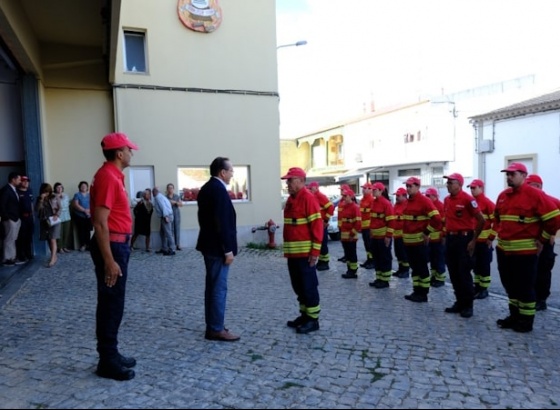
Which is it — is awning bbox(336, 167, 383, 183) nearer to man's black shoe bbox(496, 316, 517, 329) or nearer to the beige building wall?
the beige building wall

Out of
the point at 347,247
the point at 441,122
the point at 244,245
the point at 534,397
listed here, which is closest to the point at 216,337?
the point at 534,397

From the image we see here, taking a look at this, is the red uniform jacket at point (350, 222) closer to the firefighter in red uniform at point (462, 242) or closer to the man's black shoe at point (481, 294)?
the man's black shoe at point (481, 294)

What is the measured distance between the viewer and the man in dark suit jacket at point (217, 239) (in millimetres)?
4527

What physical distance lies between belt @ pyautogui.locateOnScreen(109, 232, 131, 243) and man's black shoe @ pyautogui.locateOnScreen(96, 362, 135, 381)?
3.48ft

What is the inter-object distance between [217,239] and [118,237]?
119 cm

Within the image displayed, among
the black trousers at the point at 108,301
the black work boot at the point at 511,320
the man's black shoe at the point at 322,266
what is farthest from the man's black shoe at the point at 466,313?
the black trousers at the point at 108,301

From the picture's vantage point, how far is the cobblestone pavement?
345 cm

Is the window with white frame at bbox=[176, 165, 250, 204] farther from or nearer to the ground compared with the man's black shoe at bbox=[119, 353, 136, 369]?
farther from the ground

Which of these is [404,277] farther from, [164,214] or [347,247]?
[164,214]

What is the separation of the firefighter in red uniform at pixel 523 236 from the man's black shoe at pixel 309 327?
2.31m

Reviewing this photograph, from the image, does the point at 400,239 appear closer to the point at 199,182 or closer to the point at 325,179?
the point at 199,182

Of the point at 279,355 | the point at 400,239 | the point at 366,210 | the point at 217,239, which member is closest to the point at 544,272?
the point at 400,239

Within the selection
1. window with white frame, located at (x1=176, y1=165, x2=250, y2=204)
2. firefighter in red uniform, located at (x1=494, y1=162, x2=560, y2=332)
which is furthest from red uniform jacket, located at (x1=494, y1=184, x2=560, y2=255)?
window with white frame, located at (x1=176, y1=165, x2=250, y2=204)

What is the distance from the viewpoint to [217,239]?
4.59 meters
